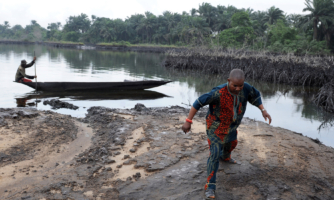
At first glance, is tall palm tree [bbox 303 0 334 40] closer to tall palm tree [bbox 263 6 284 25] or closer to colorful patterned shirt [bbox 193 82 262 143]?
tall palm tree [bbox 263 6 284 25]

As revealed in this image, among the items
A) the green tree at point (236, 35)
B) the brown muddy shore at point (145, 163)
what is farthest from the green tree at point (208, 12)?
the brown muddy shore at point (145, 163)

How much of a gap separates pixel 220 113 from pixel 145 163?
4.79ft

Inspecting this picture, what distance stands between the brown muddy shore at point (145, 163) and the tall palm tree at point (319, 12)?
3288 centimetres

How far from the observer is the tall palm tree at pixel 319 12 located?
3225 cm

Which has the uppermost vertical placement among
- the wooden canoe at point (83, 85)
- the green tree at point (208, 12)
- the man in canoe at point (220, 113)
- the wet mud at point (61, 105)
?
the green tree at point (208, 12)

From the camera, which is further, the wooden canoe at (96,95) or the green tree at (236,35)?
the green tree at (236,35)

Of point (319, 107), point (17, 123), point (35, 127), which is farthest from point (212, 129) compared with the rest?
point (319, 107)

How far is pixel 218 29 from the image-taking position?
60.3 metres

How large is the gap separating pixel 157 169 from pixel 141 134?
1.65 meters

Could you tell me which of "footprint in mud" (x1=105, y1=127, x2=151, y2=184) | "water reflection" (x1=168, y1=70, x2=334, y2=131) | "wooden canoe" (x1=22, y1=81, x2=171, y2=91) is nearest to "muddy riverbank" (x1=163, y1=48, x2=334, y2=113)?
"water reflection" (x1=168, y1=70, x2=334, y2=131)

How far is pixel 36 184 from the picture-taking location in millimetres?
3459

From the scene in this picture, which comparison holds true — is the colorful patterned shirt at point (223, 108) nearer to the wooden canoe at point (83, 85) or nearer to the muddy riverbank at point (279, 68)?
the muddy riverbank at point (279, 68)

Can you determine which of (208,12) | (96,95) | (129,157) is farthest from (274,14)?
(129,157)

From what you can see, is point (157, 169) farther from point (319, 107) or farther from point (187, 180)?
point (319, 107)
